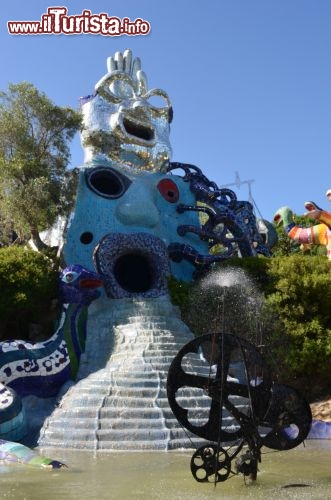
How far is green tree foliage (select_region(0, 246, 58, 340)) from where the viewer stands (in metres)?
15.1

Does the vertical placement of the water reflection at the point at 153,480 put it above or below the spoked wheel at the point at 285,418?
below

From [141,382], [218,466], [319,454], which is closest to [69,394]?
[141,382]

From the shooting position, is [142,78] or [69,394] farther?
[142,78]

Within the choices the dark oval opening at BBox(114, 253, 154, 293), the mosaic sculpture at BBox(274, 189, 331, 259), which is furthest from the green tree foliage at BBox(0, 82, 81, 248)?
the mosaic sculpture at BBox(274, 189, 331, 259)

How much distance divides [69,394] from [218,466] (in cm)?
628

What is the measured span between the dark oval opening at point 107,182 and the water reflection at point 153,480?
1151 cm

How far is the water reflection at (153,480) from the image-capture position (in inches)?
234

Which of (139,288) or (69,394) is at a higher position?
(139,288)

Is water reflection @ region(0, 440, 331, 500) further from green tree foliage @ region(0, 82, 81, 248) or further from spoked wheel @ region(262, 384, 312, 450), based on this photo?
green tree foliage @ region(0, 82, 81, 248)

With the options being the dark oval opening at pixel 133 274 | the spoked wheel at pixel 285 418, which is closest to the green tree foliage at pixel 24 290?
the dark oval opening at pixel 133 274

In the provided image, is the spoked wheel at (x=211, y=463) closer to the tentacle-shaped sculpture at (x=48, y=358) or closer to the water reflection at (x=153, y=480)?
the water reflection at (x=153, y=480)

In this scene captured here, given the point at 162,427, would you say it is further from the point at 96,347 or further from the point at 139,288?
the point at 139,288

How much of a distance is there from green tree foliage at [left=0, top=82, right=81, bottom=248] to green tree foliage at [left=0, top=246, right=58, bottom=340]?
6.75ft

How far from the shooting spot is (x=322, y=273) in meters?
15.7
